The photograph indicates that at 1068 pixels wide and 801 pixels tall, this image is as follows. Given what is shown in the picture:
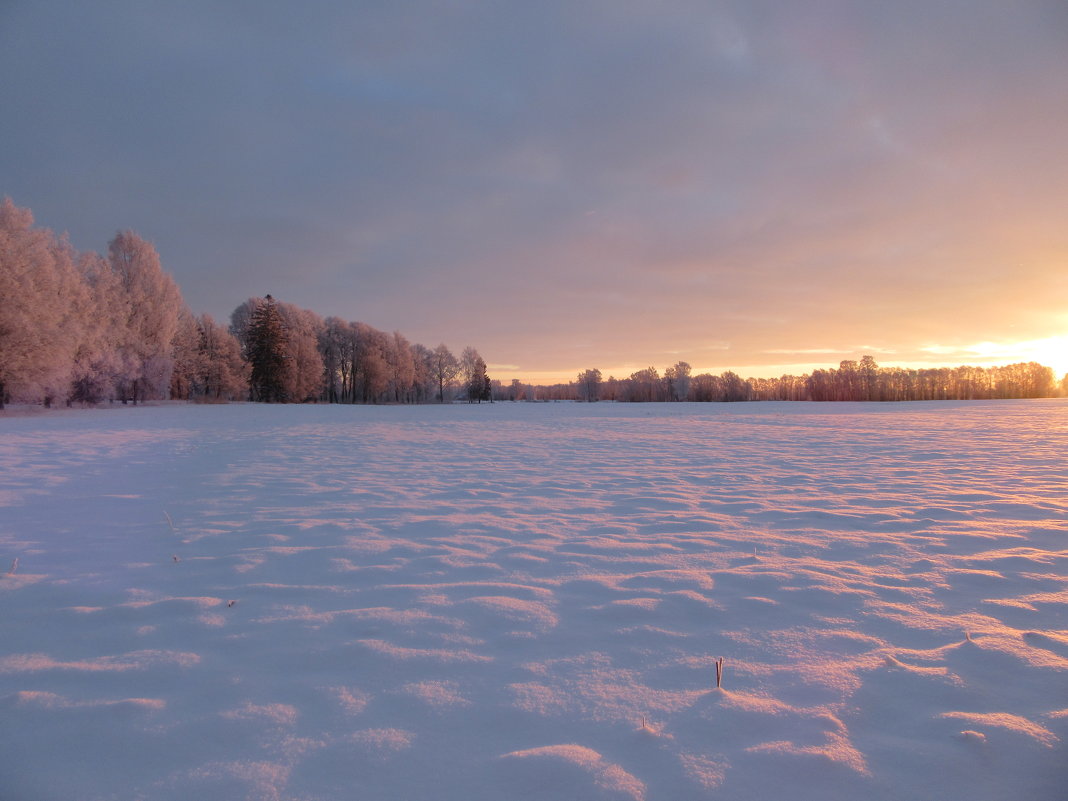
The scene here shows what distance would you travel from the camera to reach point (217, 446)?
1225 cm

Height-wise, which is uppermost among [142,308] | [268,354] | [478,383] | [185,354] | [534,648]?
[142,308]

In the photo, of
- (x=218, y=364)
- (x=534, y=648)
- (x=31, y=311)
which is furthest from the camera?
(x=218, y=364)

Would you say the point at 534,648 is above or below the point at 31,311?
below

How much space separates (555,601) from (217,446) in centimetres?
1219

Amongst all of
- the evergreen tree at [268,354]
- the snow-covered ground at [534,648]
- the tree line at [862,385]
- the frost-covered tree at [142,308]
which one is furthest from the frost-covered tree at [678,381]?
the snow-covered ground at [534,648]

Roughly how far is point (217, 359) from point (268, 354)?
4.45 m

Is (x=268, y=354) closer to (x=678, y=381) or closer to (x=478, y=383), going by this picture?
(x=478, y=383)

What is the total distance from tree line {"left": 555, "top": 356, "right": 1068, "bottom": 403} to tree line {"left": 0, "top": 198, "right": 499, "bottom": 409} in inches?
1876

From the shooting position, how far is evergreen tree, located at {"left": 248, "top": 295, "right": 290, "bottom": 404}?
48625mm

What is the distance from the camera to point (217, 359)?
4697cm

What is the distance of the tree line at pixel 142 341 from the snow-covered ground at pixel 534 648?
976 inches

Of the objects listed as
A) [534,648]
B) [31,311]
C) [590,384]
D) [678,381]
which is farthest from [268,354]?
[590,384]

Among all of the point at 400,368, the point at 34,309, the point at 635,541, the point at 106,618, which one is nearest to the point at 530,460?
the point at 635,541

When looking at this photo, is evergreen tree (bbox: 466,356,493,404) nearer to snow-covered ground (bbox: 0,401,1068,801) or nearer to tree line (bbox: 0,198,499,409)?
tree line (bbox: 0,198,499,409)
